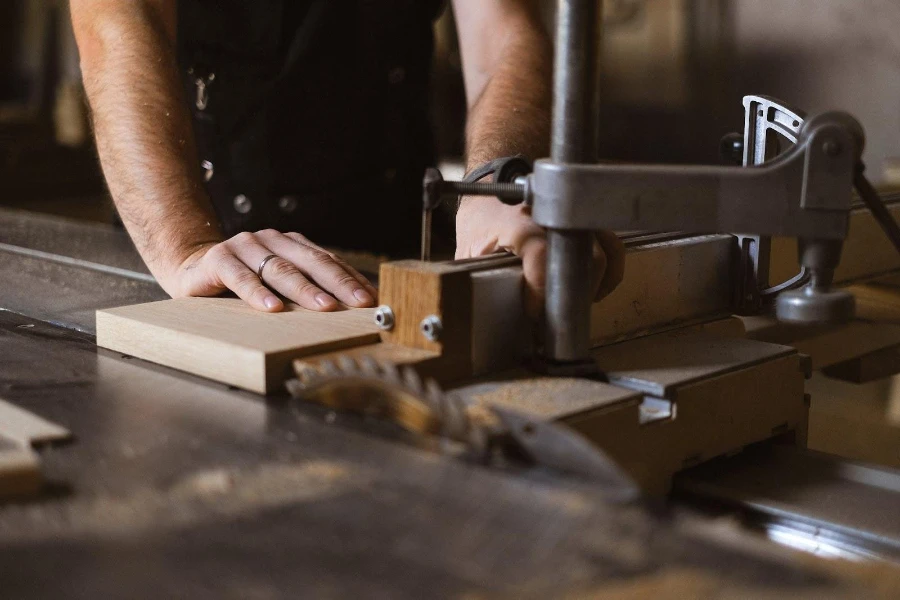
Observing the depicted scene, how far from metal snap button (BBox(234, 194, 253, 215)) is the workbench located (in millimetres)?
1203

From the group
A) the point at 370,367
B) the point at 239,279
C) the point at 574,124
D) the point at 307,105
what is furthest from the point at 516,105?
the point at 370,367

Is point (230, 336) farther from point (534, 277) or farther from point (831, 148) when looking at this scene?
point (831, 148)

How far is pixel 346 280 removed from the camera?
1102mm

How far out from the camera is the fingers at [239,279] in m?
1.07

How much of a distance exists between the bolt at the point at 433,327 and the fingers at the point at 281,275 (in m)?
0.19

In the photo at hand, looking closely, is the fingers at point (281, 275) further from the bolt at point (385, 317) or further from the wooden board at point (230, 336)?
the bolt at point (385, 317)

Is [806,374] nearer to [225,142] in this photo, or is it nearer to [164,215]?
[164,215]

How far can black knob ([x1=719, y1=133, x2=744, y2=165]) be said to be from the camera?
1.11 metres

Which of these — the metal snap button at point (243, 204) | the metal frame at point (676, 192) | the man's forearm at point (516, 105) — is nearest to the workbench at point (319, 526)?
the metal frame at point (676, 192)

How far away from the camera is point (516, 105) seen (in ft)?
5.52

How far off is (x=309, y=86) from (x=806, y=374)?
126cm

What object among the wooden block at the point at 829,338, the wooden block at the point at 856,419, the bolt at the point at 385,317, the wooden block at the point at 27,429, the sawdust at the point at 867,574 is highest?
the bolt at the point at 385,317

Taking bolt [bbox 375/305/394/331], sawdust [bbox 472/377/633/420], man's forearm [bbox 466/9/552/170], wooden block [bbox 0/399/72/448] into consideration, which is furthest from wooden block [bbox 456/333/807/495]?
man's forearm [bbox 466/9/552/170]

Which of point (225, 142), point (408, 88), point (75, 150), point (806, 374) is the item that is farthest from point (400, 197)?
point (75, 150)
